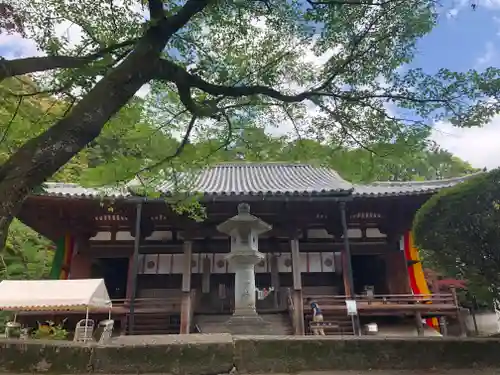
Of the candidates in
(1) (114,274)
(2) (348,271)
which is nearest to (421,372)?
(2) (348,271)

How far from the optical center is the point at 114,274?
15.7 m

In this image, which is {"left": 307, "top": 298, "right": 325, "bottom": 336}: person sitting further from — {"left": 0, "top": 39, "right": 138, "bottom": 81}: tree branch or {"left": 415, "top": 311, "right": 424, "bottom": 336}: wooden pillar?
{"left": 0, "top": 39, "right": 138, "bottom": 81}: tree branch

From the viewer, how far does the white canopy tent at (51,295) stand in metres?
9.78

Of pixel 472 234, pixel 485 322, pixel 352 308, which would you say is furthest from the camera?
pixel 485 322

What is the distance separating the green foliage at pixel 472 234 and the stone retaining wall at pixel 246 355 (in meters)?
0.66

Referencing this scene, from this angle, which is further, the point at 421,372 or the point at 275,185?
the point at 275,185

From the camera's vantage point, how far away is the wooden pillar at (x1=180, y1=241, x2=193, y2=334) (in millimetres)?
10664

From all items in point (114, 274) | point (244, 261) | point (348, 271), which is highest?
point (114, 274)

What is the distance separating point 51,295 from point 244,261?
18.2 ft

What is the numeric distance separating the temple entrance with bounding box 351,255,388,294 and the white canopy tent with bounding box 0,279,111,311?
9164 mm

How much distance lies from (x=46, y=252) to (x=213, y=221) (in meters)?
11.5

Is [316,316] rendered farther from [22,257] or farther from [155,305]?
[22,257]

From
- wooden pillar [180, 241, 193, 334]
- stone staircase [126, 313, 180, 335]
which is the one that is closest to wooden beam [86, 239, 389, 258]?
wooden pillar [180, 241, 193, 334]

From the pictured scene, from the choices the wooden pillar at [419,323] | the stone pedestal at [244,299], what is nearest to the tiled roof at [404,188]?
the wooden pillar at [419,323]
